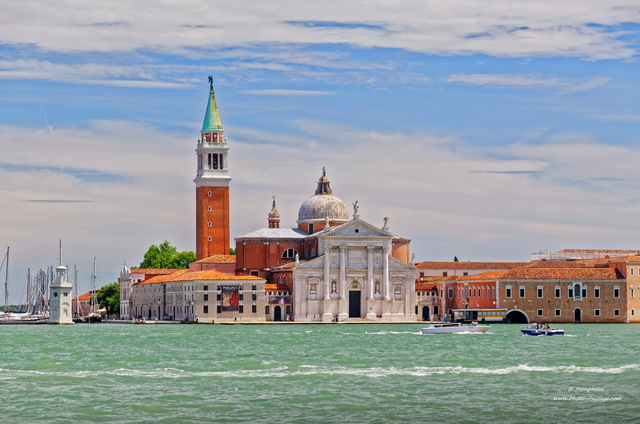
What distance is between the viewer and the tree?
118 metres

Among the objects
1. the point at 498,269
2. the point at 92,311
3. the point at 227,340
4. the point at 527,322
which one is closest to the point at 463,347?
the point at 227,340

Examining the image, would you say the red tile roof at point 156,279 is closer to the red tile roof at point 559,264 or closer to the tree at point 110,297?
the tree at point 110,297

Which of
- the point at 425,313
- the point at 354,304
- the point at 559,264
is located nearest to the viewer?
the point at 354,304

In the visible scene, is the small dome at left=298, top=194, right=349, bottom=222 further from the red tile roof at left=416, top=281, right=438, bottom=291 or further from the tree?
the tree

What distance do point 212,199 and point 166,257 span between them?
21.3m

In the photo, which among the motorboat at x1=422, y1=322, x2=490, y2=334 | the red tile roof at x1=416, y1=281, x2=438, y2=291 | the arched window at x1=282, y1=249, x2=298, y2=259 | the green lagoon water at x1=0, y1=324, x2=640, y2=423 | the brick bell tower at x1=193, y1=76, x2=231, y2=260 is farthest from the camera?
the brick bell tower at x1=193, y1=76, x2=231, y2=260

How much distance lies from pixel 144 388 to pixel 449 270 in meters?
A: 77.5

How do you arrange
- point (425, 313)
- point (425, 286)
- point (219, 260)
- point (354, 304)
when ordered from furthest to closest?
point (219, 260) → point (425, 286) → point (425, 313) → point (354, 304)

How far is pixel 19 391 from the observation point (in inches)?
1255

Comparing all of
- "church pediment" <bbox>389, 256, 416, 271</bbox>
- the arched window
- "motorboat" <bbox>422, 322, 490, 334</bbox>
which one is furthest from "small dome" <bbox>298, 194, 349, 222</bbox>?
"motorboat" <bbox>422, 322, 490, 334</bbox>

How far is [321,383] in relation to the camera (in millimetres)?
33438

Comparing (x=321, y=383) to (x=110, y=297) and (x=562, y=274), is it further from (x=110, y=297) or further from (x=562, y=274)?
(x=110, y=297)

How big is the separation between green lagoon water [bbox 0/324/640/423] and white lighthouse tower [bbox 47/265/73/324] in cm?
4239

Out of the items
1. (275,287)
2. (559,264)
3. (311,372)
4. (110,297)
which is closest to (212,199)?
(275,287)
